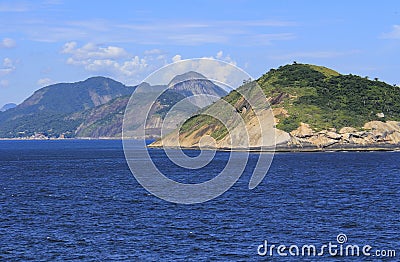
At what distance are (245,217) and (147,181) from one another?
66468mm

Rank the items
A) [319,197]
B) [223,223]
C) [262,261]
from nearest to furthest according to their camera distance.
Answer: [262,261], [223,223], [319,197]

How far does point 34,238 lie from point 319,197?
56921 millimetres

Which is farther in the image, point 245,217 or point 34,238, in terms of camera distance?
point 245,217

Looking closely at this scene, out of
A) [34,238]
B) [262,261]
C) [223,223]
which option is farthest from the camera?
[223,223]

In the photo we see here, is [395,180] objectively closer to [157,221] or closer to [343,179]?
[343,179]

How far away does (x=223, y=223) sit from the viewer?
89.8 metres

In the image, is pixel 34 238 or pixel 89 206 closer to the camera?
pixel 34 238

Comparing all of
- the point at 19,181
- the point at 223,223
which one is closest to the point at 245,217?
the point at 223,223

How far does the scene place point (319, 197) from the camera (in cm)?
11838

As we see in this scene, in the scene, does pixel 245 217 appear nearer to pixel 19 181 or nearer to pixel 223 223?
pixel 223 223

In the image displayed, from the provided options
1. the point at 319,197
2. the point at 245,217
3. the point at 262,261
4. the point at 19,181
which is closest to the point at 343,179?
the point at 319,197

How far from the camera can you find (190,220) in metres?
93.1

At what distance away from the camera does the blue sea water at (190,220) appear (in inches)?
2864

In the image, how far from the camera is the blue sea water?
7275cm
